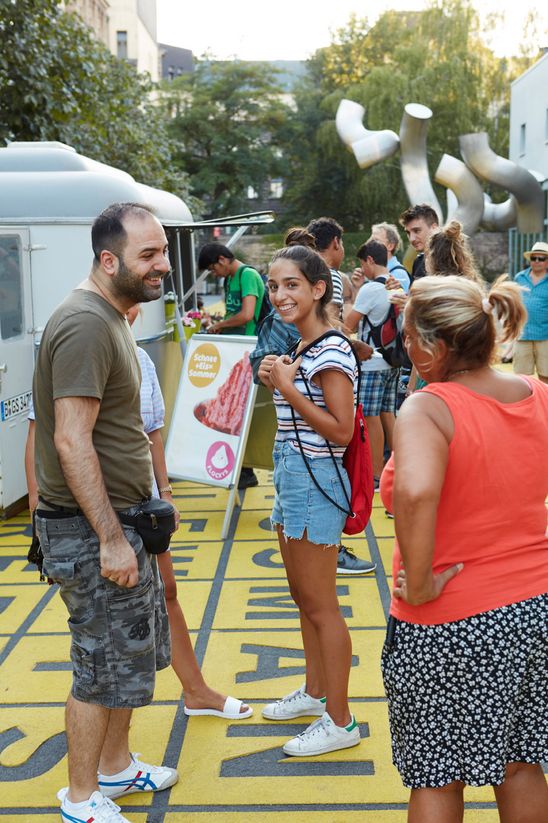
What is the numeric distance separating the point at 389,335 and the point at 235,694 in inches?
139

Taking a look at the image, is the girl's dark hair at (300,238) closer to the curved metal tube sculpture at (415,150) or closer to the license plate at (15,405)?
the license plate at (15,405)

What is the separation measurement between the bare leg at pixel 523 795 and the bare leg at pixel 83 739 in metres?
1.33

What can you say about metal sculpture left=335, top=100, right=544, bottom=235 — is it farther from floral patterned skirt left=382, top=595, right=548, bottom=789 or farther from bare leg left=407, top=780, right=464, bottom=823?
bare leg left=407, top=780, right=464, bottom=823

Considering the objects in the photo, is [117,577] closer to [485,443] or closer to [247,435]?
[485,443]

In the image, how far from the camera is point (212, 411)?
7.37 metres

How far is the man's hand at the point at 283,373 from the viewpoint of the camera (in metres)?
3.54

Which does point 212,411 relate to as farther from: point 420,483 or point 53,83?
point 53,83

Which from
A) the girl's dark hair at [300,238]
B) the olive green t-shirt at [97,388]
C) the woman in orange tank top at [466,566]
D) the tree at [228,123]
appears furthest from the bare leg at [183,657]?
the tree at [228,123]

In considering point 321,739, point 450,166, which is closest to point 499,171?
point 450,166

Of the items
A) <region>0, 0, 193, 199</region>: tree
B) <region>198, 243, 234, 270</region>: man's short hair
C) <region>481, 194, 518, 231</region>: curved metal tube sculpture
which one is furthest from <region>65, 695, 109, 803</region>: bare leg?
<region>481, 194, 518, 231</region>: curved metal tube sculpture

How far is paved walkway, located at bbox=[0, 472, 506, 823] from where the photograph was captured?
3.45 meters

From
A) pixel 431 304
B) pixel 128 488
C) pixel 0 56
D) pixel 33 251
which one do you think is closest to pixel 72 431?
pixel 128 488

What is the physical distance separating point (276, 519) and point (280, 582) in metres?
2.28

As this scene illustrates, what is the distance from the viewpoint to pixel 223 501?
8141 mm
